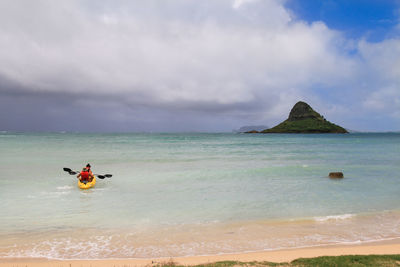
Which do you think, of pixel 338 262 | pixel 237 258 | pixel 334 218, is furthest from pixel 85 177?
pixel 338 262

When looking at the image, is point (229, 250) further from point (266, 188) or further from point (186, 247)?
point (266, 188)

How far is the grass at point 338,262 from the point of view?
6605 millimetres

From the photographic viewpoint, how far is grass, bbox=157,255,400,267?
6.61 metres

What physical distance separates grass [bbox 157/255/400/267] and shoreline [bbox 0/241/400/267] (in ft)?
1.67

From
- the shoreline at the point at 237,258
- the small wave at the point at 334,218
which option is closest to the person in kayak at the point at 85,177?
the shoreline at the point at 237,258

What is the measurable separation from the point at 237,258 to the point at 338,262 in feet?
9.22

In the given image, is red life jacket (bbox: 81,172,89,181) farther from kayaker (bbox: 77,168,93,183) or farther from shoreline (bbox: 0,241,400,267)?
shoreline (bbox: 0,241,400,267)

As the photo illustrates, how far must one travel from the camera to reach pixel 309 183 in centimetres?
2005

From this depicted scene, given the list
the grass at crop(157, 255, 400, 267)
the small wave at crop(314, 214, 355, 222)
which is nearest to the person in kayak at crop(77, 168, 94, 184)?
the grass at crop(157, 255, 400, 267)

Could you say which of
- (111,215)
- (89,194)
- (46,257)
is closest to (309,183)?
(111,215)

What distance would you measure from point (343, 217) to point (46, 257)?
1256 centimetres

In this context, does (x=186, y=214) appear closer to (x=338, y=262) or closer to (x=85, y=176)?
(x=338, y=262)

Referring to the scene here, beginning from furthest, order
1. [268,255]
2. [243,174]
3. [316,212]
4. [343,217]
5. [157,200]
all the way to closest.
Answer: [243,174], [157,200], [316,212], [343,217], [268,255]

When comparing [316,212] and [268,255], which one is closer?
[268,255]
